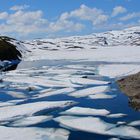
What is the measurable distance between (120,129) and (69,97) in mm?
9277

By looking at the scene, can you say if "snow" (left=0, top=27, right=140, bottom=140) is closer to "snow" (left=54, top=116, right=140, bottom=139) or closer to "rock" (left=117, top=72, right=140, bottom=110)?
"snow" (left=54, top=116, right=140, bottom=139)

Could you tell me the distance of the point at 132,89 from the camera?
85.5ft

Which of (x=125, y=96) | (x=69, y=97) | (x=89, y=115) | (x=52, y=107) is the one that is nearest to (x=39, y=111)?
(x=52, y=107)

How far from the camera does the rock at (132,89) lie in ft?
72.1

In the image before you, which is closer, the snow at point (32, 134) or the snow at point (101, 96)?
the snow at point (32, 134)

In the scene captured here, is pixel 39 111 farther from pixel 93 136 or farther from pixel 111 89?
pixel 111 89

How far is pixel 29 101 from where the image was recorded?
23.7 metres

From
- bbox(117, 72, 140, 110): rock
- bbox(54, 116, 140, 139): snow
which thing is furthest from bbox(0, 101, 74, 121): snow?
bbox(117, 72, 140, 110): rock

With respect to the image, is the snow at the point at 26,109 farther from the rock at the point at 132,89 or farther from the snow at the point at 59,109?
the rock at the point at 132,89

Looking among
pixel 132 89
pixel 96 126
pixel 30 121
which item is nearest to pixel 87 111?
pixel 96 126

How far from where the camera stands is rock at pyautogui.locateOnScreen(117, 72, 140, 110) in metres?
22.0

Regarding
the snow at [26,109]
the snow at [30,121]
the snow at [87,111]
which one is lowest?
the snow at [87,111]

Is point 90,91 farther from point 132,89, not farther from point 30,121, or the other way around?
→ point 30,121

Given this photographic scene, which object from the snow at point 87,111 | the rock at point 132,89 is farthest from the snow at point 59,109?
the rock at point 132,89
